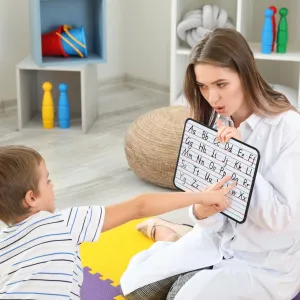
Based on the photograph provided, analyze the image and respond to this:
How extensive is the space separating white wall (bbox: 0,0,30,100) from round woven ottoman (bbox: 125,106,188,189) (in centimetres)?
113

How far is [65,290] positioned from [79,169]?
144 cm

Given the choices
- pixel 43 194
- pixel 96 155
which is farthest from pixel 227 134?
pixel 96 155

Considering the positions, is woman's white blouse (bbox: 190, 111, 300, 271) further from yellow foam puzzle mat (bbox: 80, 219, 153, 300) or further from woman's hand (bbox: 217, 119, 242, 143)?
yellow foam puzzle mat (bbox: 80, 219, 153, 300)

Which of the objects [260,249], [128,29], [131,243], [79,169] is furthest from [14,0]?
[260,249]

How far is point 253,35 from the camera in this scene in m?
3.10

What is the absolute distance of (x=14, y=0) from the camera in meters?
3.24

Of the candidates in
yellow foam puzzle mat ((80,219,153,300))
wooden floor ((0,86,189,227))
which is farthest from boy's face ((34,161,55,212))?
wooden floor ((0,86,189,227))

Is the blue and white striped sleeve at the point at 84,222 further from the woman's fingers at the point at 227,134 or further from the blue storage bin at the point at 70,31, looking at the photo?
the blue storage bin at the point at 70,31

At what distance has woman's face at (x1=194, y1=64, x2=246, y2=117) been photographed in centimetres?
135

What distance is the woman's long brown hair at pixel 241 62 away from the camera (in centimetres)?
134

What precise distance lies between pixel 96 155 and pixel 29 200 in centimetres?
161

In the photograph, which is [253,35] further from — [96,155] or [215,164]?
[215,164]

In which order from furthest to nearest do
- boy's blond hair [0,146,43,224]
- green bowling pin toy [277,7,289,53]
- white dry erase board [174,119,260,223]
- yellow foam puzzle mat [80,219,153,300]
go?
green bowling pin toy [277,7,289,53]
yellow foam puzzle mat [80,219,153,300]
white dry erase board [174,119,260,223]
boy's blond hair [0,146,43,224]

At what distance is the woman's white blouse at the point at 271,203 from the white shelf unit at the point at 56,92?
61.8 inches
